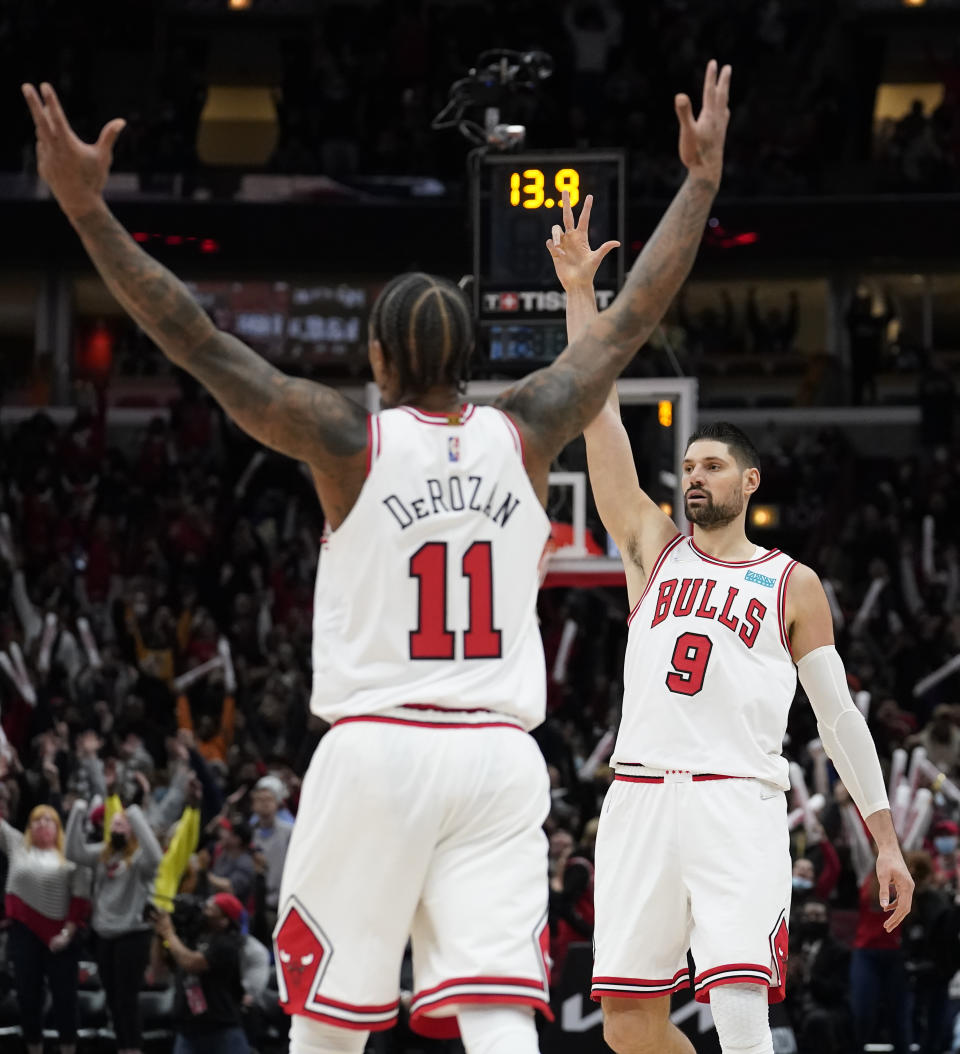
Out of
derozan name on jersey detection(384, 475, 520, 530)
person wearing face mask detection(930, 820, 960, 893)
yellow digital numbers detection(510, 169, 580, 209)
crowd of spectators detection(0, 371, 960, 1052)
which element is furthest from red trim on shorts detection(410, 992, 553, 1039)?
person wearing face mask detection(930, 820, 960, 893)

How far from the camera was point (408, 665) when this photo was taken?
4551mm

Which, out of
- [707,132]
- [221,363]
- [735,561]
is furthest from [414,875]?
[735,561]

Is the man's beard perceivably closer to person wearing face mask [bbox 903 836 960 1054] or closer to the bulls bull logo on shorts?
the bulls bull logo on shorts

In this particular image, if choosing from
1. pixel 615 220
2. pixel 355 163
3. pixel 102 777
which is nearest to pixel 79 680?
pixel 102 777

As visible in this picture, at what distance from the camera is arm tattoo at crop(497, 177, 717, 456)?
4.77 meters

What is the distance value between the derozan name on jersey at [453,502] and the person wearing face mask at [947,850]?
1041cm

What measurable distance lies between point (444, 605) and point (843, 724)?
2.70m

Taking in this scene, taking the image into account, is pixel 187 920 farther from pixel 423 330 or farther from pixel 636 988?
pixel 423 330

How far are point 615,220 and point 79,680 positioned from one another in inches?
343

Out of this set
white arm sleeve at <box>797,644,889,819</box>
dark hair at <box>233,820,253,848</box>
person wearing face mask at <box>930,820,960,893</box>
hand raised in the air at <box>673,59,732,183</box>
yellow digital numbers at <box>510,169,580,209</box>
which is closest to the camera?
hand raised in the air at <box>673,59,732,183</box>

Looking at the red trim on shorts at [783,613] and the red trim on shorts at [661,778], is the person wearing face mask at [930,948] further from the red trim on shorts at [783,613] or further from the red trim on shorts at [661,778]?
the red trim on shorts at [661,778]

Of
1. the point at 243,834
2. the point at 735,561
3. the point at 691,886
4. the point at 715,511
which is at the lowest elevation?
the point at 243,834

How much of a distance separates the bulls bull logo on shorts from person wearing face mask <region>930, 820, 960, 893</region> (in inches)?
413

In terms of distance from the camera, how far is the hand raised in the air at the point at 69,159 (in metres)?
4.40
